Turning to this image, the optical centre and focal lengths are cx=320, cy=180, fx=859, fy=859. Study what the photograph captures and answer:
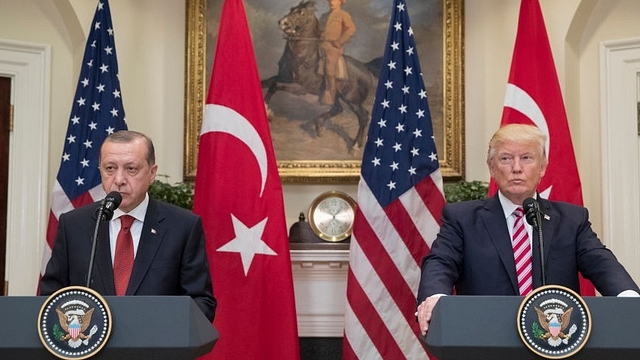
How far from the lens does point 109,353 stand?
2.28 meters

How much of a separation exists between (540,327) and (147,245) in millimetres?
1474

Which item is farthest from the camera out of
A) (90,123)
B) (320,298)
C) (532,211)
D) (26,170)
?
(320,298)

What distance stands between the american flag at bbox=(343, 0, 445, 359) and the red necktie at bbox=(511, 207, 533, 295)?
6.42 ft

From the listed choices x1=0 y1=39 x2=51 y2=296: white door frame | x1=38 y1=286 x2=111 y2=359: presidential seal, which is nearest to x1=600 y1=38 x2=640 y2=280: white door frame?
x1=0 y1=39 x2=51 y2=296: white door frame

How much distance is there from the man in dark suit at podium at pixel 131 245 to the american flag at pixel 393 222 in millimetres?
1996

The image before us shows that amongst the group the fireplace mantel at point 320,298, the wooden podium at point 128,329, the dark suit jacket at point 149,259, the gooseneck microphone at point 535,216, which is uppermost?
the gooseneck microphone at point 535,216

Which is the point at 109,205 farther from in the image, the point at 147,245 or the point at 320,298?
the point at 320,298

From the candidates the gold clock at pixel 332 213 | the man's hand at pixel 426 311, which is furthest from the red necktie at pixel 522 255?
the gold clock at pixel 332 213

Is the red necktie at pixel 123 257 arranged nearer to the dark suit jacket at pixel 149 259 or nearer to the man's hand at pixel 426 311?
the dark suit jacket at pixel 149 259

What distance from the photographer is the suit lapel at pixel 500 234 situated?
2980 millimetres

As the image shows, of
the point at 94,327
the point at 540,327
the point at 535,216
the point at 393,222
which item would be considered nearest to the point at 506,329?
the point at 540,327

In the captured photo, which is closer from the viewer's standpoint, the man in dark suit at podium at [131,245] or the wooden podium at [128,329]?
the wooden podium at [128,329]

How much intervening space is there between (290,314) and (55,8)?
272cm

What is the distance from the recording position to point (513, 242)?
10.0 ft
